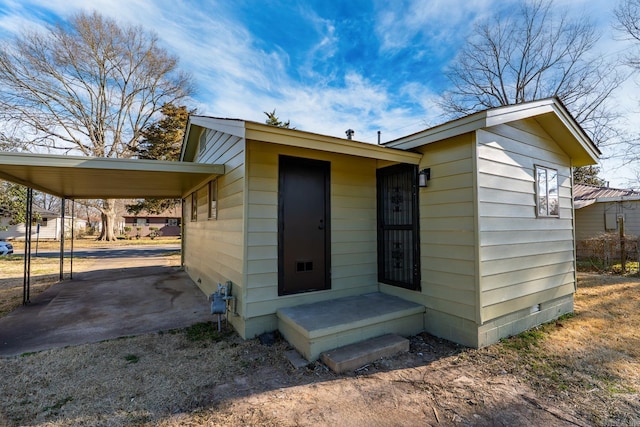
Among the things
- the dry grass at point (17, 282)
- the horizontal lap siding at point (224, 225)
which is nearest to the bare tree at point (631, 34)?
the horizontal lap siding at point (224, 225)

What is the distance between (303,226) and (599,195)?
566 inches

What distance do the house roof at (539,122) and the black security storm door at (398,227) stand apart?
0.51 metres

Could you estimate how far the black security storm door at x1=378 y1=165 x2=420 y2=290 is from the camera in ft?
13.5

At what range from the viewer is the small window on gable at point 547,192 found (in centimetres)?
445

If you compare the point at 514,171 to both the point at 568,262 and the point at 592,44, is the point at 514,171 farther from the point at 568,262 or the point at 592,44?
the point at 592,44

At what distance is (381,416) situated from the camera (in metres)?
2.26

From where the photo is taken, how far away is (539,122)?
14.9 ft

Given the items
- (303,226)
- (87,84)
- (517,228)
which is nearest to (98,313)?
(303,226)

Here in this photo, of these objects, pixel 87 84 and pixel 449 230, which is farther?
pixel 87 84

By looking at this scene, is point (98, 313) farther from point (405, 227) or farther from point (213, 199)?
point (405, 227)

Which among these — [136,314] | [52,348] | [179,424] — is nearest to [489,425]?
[179,424]

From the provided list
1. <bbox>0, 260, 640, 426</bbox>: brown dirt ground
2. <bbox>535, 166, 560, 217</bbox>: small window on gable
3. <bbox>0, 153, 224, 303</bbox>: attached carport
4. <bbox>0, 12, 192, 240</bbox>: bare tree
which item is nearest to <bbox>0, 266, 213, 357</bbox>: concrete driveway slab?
<bbox>0, 260, 640, 426</bbox>: brown dirt ground

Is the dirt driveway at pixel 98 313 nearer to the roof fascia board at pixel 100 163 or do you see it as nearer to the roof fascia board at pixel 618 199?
the roof fascia board at pixel 100 163

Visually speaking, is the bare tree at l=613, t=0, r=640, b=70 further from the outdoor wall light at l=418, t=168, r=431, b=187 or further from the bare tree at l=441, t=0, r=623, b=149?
the outdoor wall light at l=418, t=168, r=431, b=187
